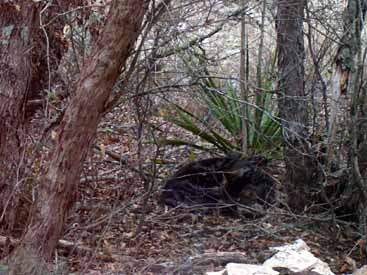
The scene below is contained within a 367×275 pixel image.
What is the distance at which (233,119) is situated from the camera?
743 centimetres

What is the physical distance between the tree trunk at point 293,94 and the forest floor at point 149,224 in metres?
0.41

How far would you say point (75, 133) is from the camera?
14.3ft

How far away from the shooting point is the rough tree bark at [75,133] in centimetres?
431

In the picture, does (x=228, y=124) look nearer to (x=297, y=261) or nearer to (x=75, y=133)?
(x=297, y=261)

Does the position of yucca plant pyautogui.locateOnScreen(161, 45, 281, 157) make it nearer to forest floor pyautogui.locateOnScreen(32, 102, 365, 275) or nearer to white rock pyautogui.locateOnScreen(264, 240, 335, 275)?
forest floor pyautogui.locateOnScreen(32, 102, 365, 275)

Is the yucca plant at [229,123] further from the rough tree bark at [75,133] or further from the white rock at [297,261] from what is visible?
the rough tree bark at [75,133]

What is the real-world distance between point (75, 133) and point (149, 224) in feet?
7.55

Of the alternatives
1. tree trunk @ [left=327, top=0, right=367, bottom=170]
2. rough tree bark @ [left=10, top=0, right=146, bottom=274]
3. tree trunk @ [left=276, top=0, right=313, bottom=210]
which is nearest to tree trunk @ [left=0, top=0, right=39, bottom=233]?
rough tree bark @ [left=10, top=0, right=146, bottom=274]

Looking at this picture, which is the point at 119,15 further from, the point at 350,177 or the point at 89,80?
the point at 350,177

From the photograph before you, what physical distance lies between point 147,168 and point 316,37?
2060 mm

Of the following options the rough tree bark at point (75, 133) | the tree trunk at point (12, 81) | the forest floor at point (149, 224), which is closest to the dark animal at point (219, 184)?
the forest floor at point (149, 224)

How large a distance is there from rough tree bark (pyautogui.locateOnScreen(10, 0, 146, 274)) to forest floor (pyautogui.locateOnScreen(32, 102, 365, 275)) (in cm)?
97

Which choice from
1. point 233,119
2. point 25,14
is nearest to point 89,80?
point 25,14

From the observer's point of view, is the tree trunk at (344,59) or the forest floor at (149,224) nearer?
the forest floor at (149,224)
